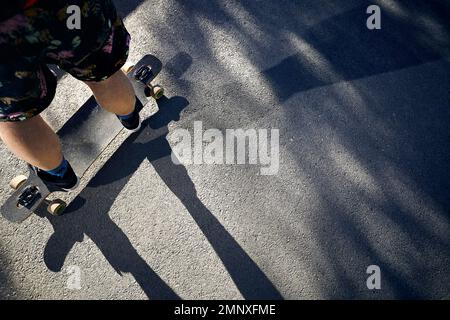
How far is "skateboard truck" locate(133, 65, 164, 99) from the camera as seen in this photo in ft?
8.61

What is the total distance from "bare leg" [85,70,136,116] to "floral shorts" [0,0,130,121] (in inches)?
10.6

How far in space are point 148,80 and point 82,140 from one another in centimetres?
63

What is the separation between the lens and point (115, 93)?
78.4 inches

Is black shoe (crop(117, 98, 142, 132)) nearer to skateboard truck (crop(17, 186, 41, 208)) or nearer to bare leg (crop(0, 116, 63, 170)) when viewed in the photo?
bare leg (crop(0, 116, 63, 170))

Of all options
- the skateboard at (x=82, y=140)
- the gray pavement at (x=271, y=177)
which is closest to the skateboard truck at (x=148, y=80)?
the skateboard at (x=82, y=140)

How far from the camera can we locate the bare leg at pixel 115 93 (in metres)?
1.92

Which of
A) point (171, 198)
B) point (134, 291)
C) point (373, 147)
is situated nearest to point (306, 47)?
point (373, 147)

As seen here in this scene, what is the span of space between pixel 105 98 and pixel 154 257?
105 cm

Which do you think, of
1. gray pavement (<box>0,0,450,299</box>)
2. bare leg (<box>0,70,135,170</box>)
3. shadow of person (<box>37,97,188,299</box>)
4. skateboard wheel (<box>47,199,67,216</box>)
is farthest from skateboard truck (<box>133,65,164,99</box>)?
skateboard wheel (<box>47,199,67,216</box>)

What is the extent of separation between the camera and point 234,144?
8.66 ft

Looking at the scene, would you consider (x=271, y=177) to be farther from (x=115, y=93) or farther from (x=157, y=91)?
(x=115, y=93)

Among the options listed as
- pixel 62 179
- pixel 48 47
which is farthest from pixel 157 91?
pixel 48 47

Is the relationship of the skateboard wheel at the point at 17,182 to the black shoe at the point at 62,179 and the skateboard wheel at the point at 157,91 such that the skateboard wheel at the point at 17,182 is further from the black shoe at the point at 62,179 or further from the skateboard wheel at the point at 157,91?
the skateboard wheel at the point at 157,91

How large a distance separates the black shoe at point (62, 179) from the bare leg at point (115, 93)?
0.49 metres
